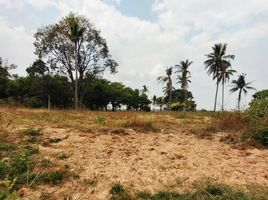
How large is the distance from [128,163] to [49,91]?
106ft

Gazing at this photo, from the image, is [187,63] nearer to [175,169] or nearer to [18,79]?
[18,79]

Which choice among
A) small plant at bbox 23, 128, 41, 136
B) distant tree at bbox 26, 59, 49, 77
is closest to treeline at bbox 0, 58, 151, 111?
distant tree at bbox 26, 59, 49, 77

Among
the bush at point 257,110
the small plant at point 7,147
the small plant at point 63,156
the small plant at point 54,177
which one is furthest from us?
the bush at point 257,110

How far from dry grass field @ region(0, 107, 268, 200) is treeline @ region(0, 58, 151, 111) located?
22.5 meters

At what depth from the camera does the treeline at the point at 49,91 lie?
35594mm

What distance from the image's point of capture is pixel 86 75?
111 feet

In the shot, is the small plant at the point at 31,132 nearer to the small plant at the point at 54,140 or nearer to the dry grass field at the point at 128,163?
the dry grass field at the point at 128,163

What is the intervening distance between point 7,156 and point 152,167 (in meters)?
2.92

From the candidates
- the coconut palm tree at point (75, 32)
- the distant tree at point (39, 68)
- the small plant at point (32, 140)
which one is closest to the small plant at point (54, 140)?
the small plant at point (32, 140)

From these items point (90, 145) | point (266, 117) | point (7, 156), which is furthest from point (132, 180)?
point (266, 117)

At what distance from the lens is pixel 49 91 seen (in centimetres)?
3794

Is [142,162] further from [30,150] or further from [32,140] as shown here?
[32,140]

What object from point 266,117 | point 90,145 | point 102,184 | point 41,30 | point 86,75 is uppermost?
point 41,30

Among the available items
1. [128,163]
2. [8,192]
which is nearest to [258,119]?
[128,163]
